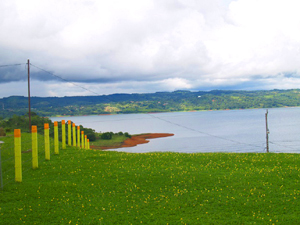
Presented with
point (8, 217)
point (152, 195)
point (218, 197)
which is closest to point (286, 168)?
point (218, 197)

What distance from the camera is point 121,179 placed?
13.1 meters

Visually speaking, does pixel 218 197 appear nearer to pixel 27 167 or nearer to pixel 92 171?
pixel 92 171

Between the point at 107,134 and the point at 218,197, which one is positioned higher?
the point at 218,197

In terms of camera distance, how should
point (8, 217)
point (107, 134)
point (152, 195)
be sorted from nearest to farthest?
point (8, 217) < point (152, 195) < point (107, 134)

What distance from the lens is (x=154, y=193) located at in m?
11.5

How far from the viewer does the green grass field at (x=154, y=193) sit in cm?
934

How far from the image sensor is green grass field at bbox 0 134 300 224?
9.34 meters

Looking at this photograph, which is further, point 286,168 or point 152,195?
point 286,168

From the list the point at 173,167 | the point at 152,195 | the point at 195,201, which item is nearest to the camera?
the point at 195,201

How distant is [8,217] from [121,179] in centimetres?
505

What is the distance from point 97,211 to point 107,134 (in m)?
91.9

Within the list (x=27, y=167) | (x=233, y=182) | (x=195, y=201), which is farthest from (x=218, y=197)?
(x=27, y=167)

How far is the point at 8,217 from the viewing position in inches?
372

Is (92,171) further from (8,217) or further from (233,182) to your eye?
(233,182)
